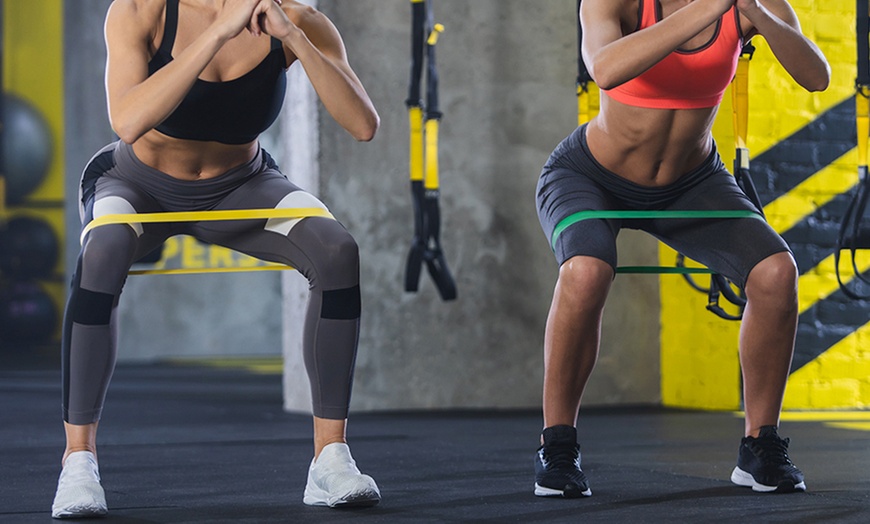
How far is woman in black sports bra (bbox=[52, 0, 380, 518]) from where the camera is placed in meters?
2.01

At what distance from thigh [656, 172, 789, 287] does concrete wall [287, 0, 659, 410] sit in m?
1.90

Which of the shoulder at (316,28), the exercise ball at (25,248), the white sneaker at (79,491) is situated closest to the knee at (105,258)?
the white sneaker at (79,491)

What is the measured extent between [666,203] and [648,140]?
154mm

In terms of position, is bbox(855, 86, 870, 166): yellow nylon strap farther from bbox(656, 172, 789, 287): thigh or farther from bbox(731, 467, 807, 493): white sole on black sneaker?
bbox(731, 467, 807, 493): white sole on black sneaker

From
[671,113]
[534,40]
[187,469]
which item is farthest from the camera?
[534,40]

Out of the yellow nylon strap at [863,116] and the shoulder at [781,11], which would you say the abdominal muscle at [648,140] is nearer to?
the shoulder at [781,11]

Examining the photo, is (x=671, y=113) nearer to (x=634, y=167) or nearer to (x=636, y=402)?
(x=634, y=167)

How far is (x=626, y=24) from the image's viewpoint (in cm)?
227

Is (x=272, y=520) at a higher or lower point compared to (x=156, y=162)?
lower

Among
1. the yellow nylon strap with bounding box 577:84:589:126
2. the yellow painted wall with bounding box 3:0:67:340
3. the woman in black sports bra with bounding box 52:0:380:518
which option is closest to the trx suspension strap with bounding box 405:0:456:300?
the yellow nylon strap with bounding box 577:84:589:126

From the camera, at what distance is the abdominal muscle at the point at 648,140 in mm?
2287

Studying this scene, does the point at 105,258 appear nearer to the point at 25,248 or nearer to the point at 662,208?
the point at 662,208

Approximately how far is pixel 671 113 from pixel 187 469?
138cm

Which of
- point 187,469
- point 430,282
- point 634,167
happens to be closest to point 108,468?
point 187,469
